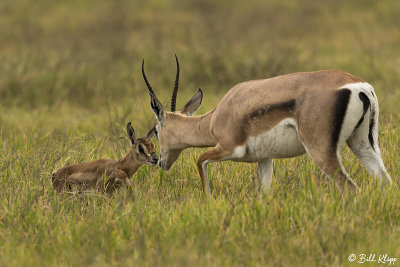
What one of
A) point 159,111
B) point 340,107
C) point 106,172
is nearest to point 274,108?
point 340,107

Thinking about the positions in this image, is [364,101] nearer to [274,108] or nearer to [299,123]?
[299,123]

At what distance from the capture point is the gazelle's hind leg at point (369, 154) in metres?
5.20

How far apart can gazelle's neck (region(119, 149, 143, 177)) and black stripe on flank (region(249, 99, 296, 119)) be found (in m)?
1.30

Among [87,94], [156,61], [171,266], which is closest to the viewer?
[171,266]

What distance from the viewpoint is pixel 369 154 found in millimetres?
5254

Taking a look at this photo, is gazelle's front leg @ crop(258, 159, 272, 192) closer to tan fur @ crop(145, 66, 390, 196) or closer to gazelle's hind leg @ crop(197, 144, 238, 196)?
tan fur @ crop(145, 66, 390, 196)

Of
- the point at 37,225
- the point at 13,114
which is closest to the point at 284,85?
the point at 37,225

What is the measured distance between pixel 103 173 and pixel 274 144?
158 cm

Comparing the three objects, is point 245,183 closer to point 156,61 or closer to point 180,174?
point 180,174

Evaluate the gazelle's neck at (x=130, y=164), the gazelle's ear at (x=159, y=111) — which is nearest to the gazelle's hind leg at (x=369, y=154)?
the gazelle's ear at (x=159, y=111)

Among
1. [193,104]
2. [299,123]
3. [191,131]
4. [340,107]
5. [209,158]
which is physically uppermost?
[340,107]

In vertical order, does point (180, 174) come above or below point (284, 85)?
below

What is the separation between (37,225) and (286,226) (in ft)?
5.53

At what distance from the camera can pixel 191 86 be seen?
1225 centimetres
